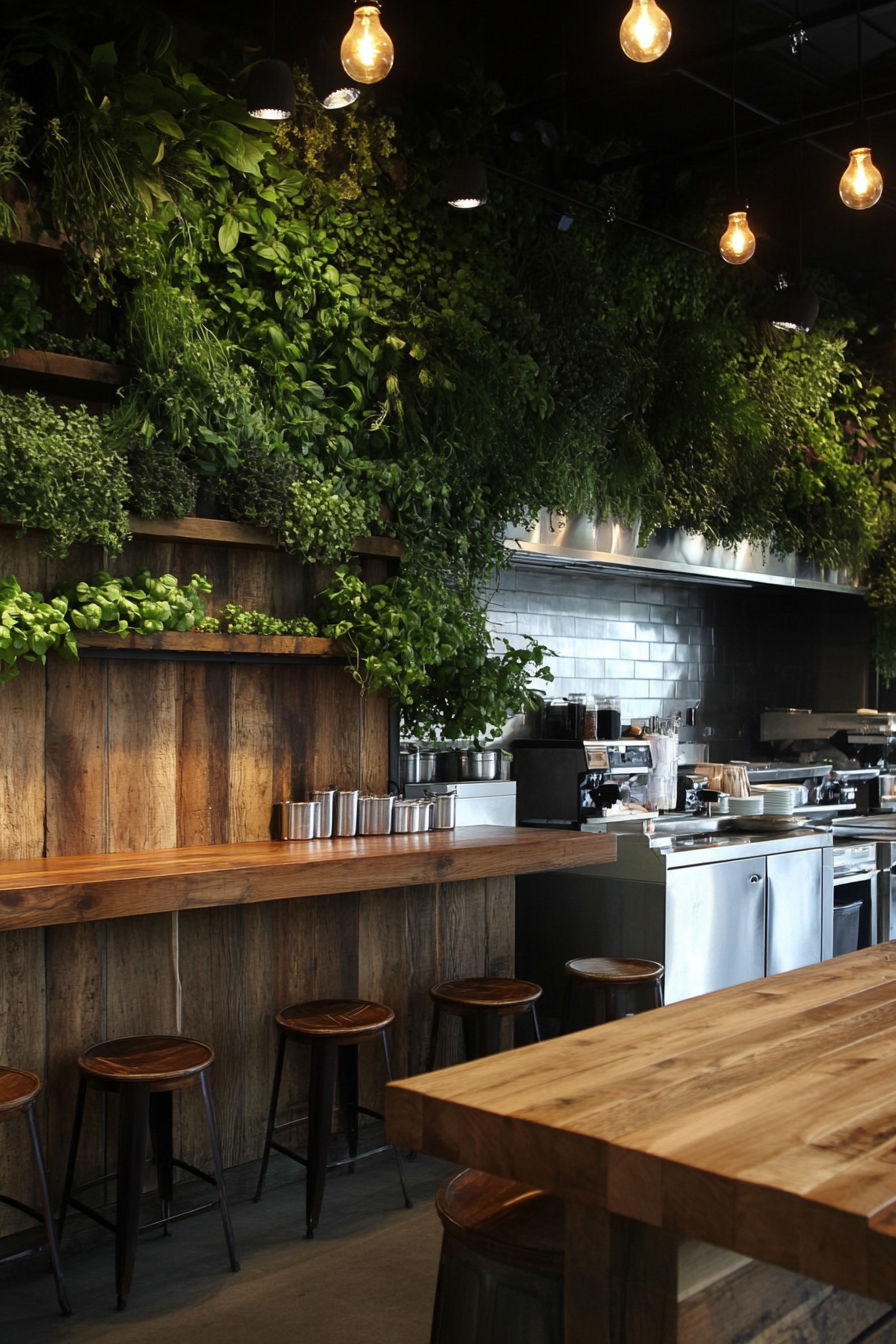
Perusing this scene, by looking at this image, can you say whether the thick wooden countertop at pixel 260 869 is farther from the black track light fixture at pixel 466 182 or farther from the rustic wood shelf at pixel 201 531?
the black track light fixture at pixel 466 182

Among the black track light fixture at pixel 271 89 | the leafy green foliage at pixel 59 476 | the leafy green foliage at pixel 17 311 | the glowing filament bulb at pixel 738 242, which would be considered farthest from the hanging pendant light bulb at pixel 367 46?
the glowing filament bulb at pixel 738 242

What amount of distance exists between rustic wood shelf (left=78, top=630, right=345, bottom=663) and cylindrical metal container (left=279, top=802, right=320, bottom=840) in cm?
51

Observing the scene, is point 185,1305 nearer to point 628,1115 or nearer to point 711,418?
point 628,1115

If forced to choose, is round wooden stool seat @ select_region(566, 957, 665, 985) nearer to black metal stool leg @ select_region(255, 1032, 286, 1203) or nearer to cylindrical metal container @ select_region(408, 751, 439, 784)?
black metal stool leg @ select_region(255, 1032, 286, 1203)

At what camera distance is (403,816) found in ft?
14.7

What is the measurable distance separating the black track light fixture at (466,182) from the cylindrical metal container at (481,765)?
7.50ft

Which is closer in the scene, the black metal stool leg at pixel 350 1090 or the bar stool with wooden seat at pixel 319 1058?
the bar stool with wooden seat at pixel 319 1058

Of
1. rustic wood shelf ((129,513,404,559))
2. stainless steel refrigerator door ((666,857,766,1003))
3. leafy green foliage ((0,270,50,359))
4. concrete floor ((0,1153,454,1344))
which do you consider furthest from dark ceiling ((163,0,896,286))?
concrete floor ((0,1153,454,1344))

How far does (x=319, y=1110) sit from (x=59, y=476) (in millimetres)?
1936

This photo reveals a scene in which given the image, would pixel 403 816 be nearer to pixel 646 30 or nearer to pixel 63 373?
pixel 63 373

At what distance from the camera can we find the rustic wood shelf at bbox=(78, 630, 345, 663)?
144 inches

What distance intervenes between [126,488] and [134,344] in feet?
1.59

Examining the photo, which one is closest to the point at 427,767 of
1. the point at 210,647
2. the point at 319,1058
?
the point at 210,647

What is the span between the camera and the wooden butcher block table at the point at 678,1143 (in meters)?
1.57
